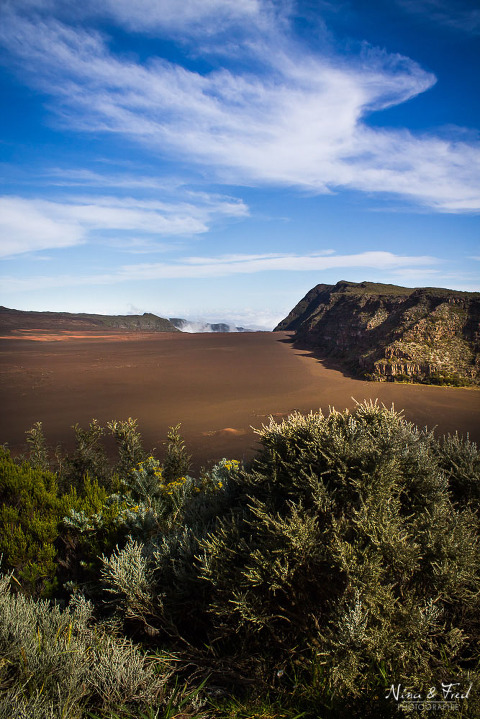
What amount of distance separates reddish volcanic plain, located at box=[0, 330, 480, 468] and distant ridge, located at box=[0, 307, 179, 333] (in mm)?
49776

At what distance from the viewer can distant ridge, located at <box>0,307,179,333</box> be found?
288 feet

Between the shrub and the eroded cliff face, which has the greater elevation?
the eroded cliff face

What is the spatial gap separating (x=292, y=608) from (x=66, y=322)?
110657 mm

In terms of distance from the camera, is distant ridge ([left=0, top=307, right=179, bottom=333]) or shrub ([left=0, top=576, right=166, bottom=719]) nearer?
shrub ([left=0, top=576, right=166, bottom=719])

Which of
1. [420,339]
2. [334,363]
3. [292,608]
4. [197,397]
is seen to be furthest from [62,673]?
[334,363]

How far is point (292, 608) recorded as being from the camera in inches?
119

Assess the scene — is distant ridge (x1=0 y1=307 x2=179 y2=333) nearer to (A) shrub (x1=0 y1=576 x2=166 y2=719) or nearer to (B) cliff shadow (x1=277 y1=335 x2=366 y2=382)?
(B) cliff shadow (x1=277 y1=335 x2=366 y2=382)

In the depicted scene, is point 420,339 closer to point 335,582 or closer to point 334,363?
point 334,363

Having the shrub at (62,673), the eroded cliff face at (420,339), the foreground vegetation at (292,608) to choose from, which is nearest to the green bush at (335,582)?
the foreground vegetation at (292,608)

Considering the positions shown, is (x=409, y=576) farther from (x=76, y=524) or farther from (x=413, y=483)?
(x=76, y=524)

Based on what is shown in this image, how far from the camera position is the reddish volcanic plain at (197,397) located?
18.4 metres

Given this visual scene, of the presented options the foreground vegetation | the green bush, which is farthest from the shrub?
the green bush

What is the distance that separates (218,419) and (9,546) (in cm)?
1645

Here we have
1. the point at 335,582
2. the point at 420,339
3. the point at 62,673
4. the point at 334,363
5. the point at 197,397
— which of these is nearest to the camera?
the point at 62,673
